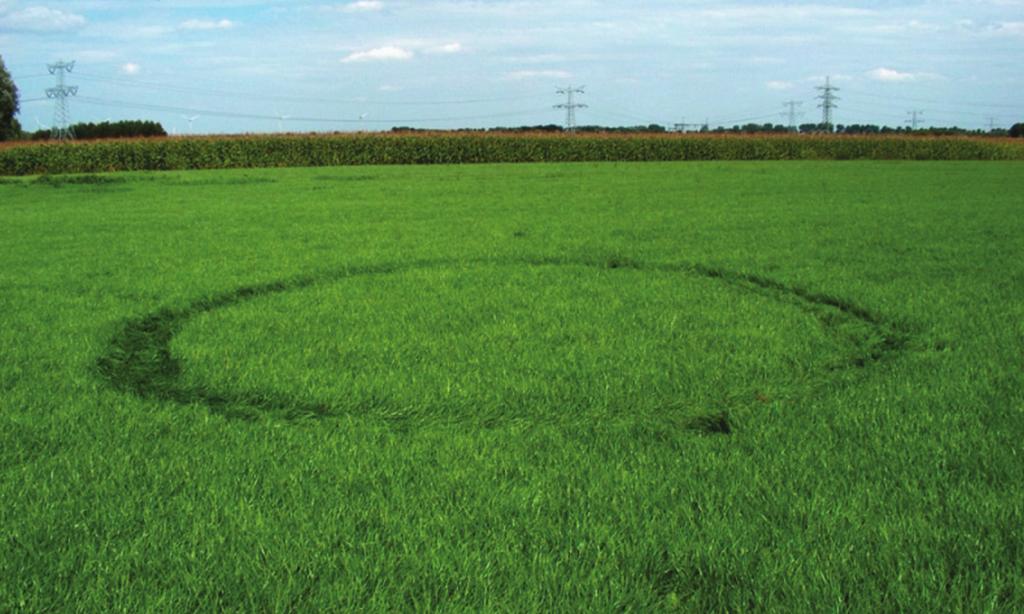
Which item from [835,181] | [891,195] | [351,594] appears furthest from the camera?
[835,181]

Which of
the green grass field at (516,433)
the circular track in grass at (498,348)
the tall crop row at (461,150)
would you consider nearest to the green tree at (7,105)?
the tall crop row at (461,150)

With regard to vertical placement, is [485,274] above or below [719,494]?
above

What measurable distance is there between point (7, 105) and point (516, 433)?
2369 inches

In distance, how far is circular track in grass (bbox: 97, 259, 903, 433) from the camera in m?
3.36

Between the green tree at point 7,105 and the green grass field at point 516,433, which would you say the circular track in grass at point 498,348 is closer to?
the green grass field at point 516,433

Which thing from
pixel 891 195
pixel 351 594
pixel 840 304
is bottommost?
pixel 351 594

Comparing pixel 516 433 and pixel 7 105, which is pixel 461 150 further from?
pixel 7 105

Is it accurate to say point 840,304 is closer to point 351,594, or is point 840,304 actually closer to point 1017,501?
point 1017,501

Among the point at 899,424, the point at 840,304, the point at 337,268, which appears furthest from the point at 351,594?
the point at 337,268

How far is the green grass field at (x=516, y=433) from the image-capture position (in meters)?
2.02

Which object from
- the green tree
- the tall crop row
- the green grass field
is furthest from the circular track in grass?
the green tree

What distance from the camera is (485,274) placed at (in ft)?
20.6

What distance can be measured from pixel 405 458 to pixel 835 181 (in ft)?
55.2

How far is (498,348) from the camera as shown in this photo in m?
4.12
